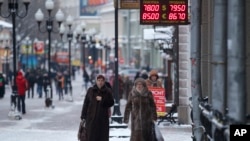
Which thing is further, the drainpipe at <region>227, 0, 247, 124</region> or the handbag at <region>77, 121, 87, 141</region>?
the handbag at <region>77, 121, 87, 141</region>

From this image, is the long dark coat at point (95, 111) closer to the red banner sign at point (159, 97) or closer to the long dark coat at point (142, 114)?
the long dark coat at point (142, 114)

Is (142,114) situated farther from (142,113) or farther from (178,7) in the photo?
(178,7)

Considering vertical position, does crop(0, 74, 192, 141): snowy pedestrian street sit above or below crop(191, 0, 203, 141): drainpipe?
below

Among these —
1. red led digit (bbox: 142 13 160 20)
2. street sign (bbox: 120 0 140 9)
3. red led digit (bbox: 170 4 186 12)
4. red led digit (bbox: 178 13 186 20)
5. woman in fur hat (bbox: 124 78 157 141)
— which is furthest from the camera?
street sign (bbox: 120 0 140 9)

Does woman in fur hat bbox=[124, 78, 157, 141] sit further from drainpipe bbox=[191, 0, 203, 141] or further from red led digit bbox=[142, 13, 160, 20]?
red led digit bbox=[142, 13, 160, 20]

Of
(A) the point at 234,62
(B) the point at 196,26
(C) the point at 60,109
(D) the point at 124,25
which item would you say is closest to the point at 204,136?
(B) the point at 196,26

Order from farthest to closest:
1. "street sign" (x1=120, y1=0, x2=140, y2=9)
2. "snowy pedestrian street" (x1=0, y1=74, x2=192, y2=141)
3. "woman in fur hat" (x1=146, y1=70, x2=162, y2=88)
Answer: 1. "street sign" (x1=120, y1=0, x2=140, y2=9)
2. "woman in fur hat" (x1=146, y1=70, x2=162, y2=88)
3. "snowy pedestrian street" (x1=0, y1=74, x2=192, y2=141)

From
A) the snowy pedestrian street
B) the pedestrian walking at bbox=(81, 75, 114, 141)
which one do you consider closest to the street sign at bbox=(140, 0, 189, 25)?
the snowy pedestrian street

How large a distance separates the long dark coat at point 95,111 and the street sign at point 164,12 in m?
4.33

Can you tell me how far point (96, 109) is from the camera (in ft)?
52.0

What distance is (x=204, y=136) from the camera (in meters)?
13.2

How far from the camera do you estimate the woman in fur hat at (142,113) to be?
1533 cm

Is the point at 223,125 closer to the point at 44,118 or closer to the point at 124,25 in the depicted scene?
the point at 44,118

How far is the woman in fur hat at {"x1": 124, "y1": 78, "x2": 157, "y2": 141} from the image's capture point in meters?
15.3
